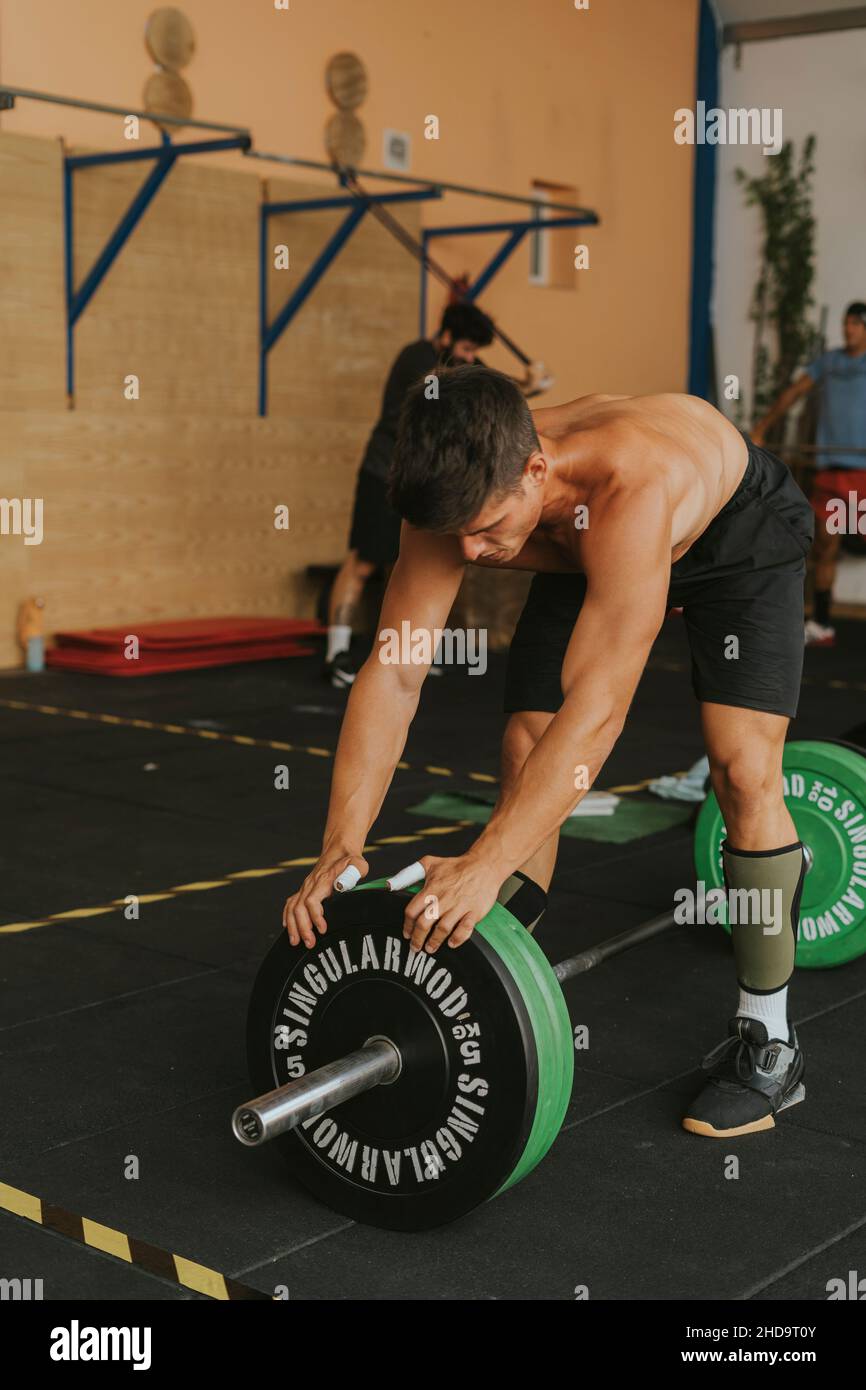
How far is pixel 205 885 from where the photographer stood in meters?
3.26

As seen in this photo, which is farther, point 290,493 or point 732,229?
point 732,229

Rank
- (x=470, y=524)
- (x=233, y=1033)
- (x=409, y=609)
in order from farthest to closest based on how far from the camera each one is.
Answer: (x=233, y=1033)
(x=409, y=609)
(x=470, y=524)

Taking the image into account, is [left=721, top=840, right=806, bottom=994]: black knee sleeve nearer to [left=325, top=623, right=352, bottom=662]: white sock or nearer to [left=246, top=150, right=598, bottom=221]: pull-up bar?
[left=325, top=623, right=352, bottom=662]: white sock

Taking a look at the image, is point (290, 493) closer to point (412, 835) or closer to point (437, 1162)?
point (412, 835)

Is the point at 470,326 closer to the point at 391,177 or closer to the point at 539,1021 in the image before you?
the point at 391,177

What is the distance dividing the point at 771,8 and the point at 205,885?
726 cm

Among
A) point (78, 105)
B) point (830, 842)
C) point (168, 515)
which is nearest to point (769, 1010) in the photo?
point (830, 842)

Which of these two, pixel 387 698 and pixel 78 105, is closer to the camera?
pixel 387 698

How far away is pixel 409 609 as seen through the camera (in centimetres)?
201

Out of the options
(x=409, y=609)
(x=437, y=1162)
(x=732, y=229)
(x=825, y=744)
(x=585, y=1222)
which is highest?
(x=732, y=229)

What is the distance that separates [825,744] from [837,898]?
268mm

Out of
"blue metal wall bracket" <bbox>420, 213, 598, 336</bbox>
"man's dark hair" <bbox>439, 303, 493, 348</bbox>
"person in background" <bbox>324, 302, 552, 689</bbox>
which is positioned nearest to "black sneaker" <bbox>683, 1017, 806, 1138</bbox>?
"man's dark hair" <bbox>439, 303, 493, 348</bbox>

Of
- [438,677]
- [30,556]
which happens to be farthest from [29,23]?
[438,677]

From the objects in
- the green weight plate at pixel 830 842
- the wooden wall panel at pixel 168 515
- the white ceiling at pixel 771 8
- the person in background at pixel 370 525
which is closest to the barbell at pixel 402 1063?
the green weight plate at pixel 830 842
